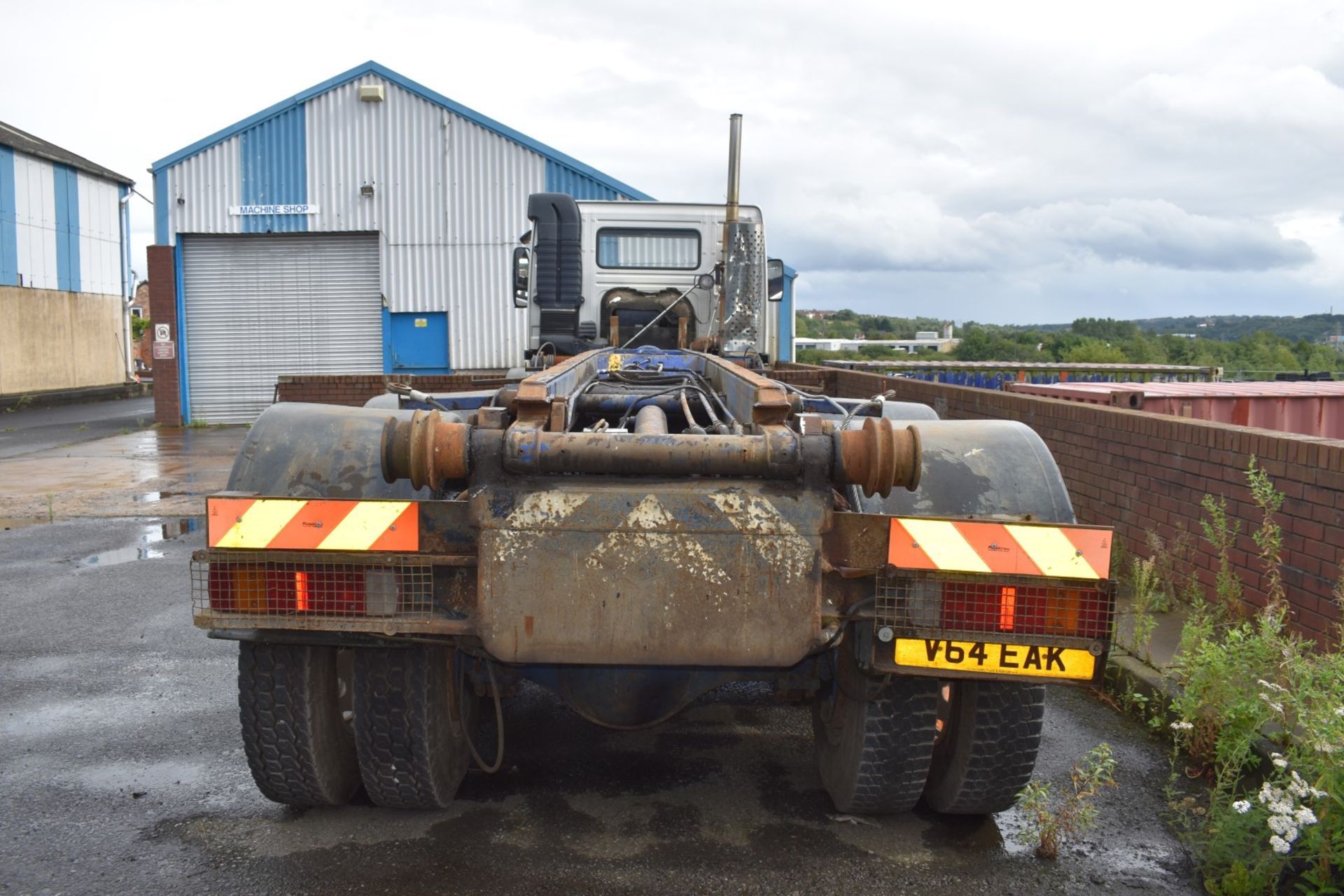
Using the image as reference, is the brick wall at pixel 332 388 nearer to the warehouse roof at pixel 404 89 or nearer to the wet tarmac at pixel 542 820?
the wet tarmac at pixel 542 820

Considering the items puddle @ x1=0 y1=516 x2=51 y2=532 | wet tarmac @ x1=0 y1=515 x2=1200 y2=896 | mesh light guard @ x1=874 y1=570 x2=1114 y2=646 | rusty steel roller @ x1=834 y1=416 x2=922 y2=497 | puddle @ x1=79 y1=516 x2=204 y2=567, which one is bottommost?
wet tarmac @ x1=0 y1=515 x2=1200 y2=896

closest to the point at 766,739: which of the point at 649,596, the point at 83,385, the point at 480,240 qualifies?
the point at 649,596

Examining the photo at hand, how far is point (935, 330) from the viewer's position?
86.3m

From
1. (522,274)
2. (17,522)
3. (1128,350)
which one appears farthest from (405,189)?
(1128,350)

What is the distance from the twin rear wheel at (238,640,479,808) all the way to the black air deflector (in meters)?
4.89

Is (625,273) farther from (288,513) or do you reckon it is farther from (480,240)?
(480,240)

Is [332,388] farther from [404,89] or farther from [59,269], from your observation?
[59,269]

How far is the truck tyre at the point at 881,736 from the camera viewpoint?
349 centimetres

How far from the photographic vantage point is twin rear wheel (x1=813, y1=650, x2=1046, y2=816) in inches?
138

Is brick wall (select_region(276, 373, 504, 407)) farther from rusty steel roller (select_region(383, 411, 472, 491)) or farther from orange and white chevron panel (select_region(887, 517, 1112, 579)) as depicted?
orange and white chevron panel (select_region(887, 517, 1112, 579))

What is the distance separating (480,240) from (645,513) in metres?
18.3

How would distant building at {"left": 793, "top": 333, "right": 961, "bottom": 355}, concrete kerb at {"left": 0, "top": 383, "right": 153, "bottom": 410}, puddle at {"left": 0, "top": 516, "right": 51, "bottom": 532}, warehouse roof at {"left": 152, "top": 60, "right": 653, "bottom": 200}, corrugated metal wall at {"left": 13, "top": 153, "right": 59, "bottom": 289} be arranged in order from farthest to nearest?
distant building at {"left": 793, "top": 333, "right": 961, "bottom": 355}
corrugated metal wall at {"left": 13, "top": 153, "right": 59, "bottom": 289}
concrete kerb at {"left": 0, "top": 383, "right": 153, "bottom": 410}
warehouse roof at {"left": 152, "top": 60, "right": 653, "bottom": 200}
puddle at {"left": 0, "top": 516, "right": 51, "bottom": 532}

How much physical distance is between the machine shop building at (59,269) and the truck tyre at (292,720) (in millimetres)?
27895


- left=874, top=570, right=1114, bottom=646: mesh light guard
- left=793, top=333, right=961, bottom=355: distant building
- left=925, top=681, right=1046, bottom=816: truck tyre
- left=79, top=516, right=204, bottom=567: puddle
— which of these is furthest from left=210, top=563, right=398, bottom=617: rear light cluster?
left=793, top=333, right=961, bottom=355: distant building
